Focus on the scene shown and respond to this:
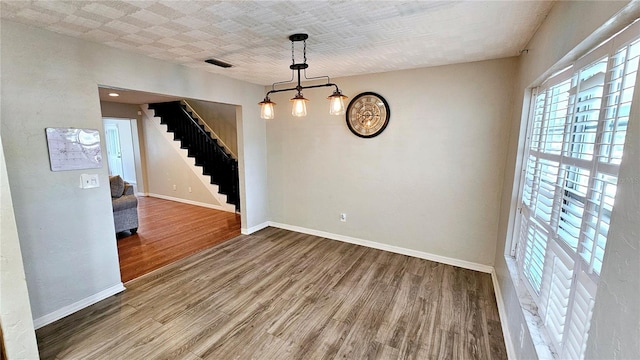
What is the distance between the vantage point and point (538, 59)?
195 centimetres

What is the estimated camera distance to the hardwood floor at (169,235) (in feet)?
11.3

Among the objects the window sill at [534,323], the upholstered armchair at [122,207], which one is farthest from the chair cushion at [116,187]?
the window sill at [534,323]

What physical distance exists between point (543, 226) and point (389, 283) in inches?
65.0

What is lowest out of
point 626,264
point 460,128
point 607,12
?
point 626,264

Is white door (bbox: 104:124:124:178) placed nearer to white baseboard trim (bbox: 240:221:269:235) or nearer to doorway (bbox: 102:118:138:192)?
doorway (bbox: 102:118:138:192)

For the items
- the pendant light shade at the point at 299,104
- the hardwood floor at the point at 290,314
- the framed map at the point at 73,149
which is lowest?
the hardwood floor at the point at 290,314

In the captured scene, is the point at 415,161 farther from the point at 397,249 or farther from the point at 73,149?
the point at 73,149

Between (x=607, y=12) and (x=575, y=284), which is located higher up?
(x=607, y=12)

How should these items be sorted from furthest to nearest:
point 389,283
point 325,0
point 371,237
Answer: point 371,237
point 389,283
point 325,0

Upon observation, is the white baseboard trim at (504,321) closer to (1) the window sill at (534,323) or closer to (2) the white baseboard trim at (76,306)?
(1) the window sill at (534,323)

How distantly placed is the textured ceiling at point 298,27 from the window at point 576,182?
70cm

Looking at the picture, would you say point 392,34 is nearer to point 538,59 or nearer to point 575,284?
Result: point 538,59

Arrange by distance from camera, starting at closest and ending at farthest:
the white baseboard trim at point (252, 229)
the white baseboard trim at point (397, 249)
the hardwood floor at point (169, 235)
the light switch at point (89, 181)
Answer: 1. the light switch at point (89, 181)
2. the white baseboard trim at point (397, 249)
3. the hardwood floor at point (169, 235)
4. the white baseboard trim at point (252, 229)

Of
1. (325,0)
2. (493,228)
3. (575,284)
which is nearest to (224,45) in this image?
(325,0)
